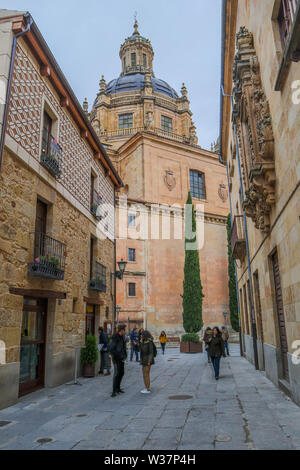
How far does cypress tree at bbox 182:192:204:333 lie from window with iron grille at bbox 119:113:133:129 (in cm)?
1959

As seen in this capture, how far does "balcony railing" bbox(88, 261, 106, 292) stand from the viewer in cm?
1223

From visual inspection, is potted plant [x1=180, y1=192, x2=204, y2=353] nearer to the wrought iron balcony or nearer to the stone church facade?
the stone church facade

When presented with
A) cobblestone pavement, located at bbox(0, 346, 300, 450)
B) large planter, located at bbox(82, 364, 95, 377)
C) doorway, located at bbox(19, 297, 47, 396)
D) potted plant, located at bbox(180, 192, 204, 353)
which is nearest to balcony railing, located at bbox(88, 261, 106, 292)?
large planter, located at bbox(82, 364, 95, 377)

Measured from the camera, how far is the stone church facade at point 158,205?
2777 centimetres

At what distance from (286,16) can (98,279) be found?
31.8 feet

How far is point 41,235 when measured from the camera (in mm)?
8906

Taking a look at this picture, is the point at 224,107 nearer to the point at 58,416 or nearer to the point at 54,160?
the point at 54,160

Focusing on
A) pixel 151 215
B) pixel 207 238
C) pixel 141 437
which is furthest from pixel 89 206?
pixel 207 238

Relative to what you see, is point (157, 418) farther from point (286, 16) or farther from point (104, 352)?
point (286, 16)

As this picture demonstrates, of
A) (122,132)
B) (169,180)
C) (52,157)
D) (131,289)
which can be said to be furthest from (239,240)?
(122,132)

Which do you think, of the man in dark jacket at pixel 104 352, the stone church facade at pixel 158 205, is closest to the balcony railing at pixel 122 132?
the stone church facade at pixel 158 205

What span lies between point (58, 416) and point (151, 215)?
24022 mm

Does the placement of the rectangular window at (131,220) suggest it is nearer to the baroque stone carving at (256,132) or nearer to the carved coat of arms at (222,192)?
the carved coat of arms at (222,192)
